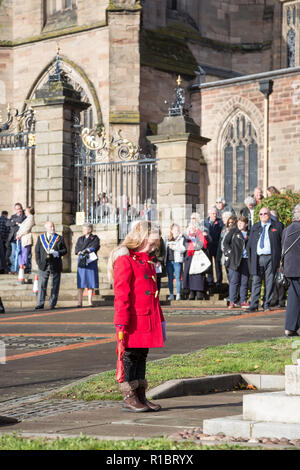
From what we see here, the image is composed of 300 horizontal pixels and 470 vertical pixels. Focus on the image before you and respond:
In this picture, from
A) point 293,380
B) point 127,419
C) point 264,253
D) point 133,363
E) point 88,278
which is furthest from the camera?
point 88,278

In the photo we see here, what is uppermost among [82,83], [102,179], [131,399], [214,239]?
[82,83]

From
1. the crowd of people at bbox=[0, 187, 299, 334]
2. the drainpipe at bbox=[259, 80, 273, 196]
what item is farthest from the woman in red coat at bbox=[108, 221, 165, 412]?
the drainpipe at bbox=[259, 80, 273, 196]

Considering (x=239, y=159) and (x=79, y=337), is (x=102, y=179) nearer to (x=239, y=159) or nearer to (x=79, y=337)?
(x=79, y=337)

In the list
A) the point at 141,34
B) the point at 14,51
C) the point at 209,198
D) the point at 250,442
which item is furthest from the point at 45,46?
the point at 250,442

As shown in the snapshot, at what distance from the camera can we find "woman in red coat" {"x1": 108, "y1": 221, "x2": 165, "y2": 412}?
7.48 m

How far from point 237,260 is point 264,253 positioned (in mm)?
1321

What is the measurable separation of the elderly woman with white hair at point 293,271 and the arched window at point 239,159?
20.4m

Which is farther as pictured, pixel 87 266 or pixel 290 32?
pixel 290 32

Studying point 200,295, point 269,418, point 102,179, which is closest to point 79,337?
point 200,295

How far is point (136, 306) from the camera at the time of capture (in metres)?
7.53

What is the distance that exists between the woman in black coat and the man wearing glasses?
1032 mm

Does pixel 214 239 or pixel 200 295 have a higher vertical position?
pixel 214 239

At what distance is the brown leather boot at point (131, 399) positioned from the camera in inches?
299

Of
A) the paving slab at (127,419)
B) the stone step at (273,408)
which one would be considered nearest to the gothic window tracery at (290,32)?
Result: the paving slab at (127,419)
